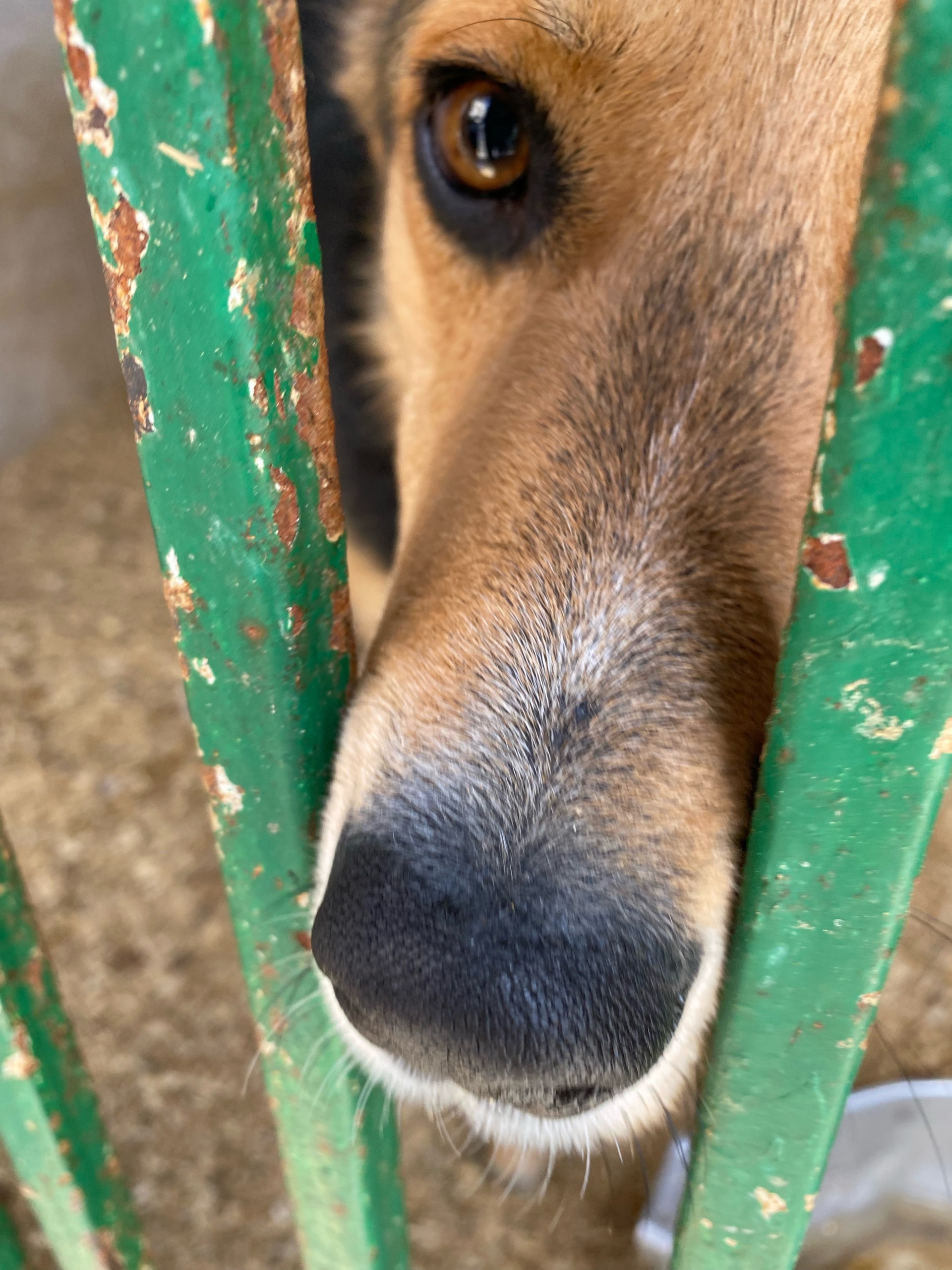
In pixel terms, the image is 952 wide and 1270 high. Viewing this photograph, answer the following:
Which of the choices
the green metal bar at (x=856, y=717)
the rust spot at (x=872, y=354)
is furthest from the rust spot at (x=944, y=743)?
the rust spot at (x=872, y=354)

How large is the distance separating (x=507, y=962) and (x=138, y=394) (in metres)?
0.41

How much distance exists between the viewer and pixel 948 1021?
2.01 m

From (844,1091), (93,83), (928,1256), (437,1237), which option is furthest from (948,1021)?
(93,83)

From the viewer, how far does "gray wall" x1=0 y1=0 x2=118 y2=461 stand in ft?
9.78

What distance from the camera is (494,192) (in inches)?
43.1

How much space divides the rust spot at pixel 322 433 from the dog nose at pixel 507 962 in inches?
9.0

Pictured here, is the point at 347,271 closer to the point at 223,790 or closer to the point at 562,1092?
the point at 223,790

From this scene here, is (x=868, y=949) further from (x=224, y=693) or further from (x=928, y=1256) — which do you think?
(x=928, y=1256)

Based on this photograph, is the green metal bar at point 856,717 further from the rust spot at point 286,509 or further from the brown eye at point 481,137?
the brown eye at point 481,137

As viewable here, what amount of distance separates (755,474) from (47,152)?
3.07 meters

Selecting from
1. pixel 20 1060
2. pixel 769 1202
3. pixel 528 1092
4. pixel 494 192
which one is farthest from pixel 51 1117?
pixel 494 192

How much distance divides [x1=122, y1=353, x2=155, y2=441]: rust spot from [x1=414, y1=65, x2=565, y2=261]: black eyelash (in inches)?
22.6

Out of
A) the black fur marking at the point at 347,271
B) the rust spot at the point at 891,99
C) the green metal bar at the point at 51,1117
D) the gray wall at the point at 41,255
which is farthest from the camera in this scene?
the gray wall at the point at 41,255

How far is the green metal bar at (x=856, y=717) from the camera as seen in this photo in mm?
406
